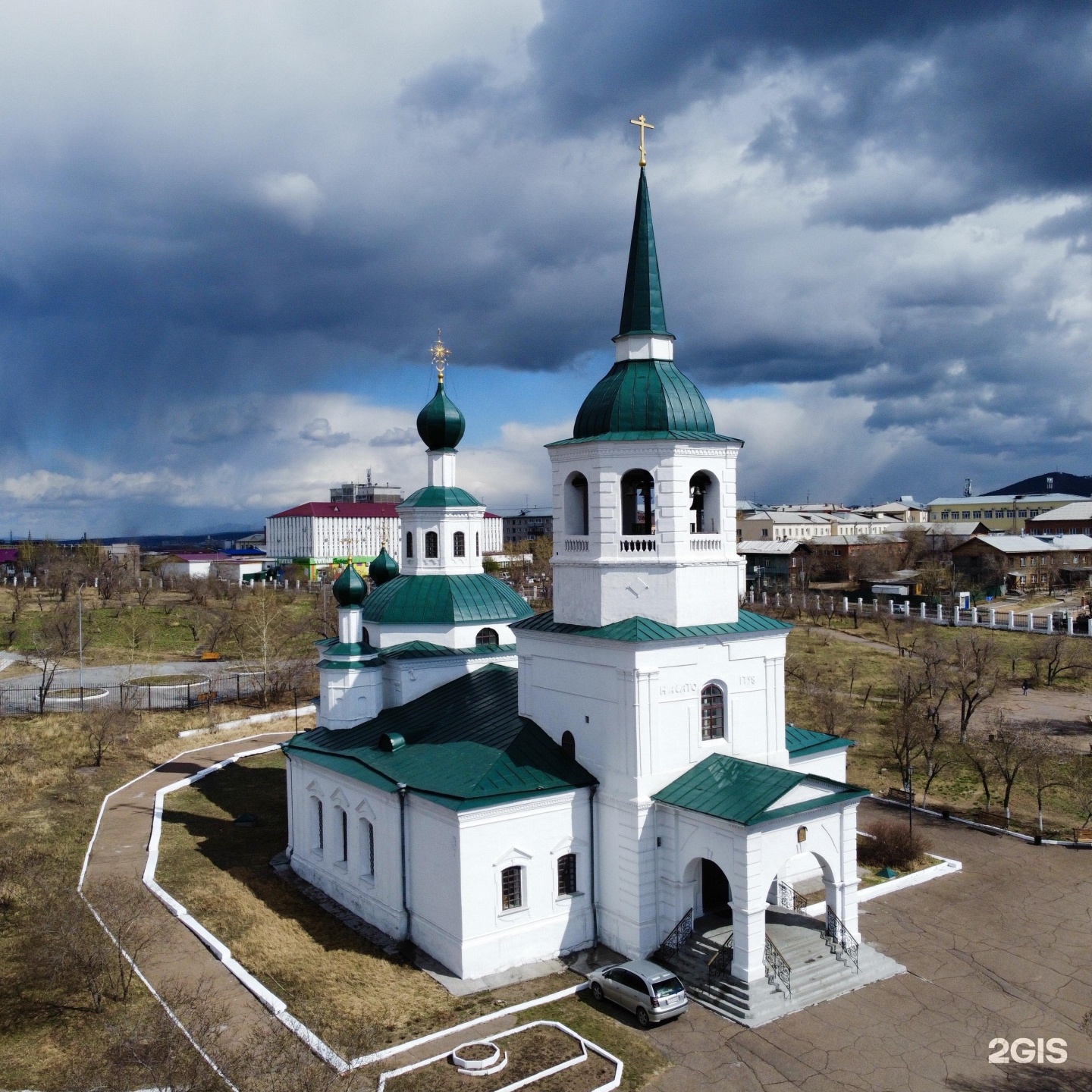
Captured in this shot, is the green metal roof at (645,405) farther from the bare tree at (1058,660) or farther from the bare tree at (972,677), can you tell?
the bare tree at (1058,660)

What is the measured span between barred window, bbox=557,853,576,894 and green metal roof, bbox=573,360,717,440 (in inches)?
323

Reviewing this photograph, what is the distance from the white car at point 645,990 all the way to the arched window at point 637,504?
7.90m

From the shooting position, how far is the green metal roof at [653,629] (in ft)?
55.3

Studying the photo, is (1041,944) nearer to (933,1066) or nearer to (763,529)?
(933,1066)

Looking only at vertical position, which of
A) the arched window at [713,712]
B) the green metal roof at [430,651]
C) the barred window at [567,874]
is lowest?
the barred window at [567,874]

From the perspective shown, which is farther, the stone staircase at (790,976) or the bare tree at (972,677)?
the bare tree at (972,677)

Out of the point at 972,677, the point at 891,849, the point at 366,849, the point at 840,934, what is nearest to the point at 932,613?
the point at 972,677

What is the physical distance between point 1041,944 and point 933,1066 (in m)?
5.40

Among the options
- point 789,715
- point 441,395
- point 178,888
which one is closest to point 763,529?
point 789,715

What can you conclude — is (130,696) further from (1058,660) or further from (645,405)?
(1058,660)

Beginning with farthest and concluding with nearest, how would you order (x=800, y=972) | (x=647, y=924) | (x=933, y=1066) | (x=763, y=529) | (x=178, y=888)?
(x=763, y=529)
(x=178, y=888)
(x=647, y=924)
(x=800, y=972)
(x=933, y=1066)

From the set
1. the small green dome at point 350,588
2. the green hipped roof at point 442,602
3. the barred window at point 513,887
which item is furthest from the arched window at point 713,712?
the small green dome at point 350,588

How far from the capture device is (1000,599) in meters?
68.4

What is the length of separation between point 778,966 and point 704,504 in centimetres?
863
